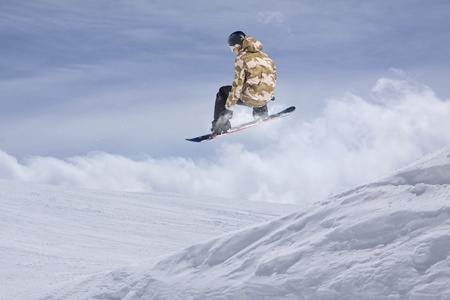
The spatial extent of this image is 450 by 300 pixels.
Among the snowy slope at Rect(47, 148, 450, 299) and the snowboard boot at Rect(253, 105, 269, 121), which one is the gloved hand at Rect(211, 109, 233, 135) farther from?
the snowy slope at Rect(47, 148, 450, 299)

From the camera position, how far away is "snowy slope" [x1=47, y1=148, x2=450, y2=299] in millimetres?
4535

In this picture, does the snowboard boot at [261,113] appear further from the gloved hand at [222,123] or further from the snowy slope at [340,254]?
the snowy slope at [340,254]

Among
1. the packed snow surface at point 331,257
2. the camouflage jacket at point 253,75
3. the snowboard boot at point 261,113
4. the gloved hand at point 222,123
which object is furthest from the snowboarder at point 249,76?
the packed snow surface at point 331,257

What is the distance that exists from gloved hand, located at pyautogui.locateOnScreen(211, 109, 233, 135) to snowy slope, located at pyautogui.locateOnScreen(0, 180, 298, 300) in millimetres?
3879

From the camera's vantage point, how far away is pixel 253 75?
6965 millimetres

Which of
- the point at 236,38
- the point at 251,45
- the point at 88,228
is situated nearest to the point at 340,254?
the point at 251,45

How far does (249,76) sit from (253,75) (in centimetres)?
7

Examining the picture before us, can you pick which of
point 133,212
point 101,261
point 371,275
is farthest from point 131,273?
point 133,212

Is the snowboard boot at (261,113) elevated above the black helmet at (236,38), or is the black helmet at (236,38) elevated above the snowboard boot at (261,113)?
the black helmet at (236,38)

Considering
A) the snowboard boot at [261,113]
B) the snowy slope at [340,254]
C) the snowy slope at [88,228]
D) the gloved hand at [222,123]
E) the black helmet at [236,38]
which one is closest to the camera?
the snowy slope at [340,254]

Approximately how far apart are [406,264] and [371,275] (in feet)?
1.15

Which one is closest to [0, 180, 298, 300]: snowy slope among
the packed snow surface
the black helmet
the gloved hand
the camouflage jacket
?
the packed snow surface

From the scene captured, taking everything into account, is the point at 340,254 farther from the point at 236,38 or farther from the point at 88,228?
the point at 88,228

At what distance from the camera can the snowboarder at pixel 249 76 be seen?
6824 millimetres
